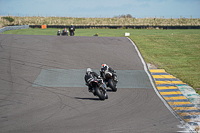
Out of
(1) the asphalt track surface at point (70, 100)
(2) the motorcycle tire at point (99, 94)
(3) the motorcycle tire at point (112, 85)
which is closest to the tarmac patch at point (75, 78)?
(1) the asphalt track surface at point (70, 100)

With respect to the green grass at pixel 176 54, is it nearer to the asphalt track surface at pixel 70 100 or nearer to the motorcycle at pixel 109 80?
the asphalt track surface at pixel 70 100

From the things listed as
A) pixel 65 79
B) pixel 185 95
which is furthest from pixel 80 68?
pixel 185 95

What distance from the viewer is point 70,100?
12406 millimetres

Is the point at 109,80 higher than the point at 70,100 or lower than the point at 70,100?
higher

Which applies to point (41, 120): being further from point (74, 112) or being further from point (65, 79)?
point (65, 79)

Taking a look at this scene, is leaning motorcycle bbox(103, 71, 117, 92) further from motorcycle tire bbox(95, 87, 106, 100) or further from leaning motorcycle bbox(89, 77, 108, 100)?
motorcycle tire bbox(95, 87, 106, 100)

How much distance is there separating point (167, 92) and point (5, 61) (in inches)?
518

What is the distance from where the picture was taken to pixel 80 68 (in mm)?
19219

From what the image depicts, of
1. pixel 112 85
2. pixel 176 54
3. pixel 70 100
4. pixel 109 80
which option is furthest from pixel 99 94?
pixel 176 54

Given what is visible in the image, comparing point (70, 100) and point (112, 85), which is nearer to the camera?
point (70, 100)

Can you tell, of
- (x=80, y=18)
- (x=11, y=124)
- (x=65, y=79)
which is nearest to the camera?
(x=11, y=124)

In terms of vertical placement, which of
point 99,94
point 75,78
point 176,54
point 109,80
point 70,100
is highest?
point 176,54

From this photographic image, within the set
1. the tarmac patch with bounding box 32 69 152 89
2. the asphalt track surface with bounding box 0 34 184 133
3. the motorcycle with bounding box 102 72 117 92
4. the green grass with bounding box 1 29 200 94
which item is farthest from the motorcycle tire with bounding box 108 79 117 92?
the green grass with bounding box 1 29 200 94

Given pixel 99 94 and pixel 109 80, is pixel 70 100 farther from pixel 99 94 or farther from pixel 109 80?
pixel 109 80
